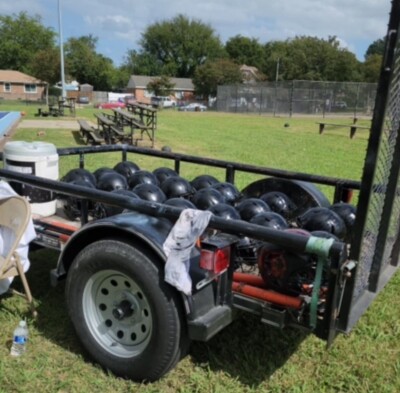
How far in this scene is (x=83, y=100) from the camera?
66938 millimetres

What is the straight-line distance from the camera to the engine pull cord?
7.46ft

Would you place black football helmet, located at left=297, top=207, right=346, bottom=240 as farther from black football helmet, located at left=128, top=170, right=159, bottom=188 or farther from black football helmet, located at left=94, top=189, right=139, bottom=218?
black football helmet, located at left=128, top=170, right=159, bottom=188

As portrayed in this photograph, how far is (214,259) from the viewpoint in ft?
8.27

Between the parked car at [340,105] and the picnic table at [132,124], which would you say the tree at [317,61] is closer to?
the parked car at [340,105]

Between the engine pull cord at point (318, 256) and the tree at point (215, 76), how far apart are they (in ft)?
258

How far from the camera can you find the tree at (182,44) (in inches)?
4220

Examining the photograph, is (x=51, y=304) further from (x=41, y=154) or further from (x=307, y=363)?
(x=307, y=363)

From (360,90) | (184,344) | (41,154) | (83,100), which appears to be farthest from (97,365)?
(83,100)

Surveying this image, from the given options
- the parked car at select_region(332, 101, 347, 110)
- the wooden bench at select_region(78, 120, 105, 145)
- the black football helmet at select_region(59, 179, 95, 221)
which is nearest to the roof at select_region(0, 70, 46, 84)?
the parked car at select_region(332, 101, 347, 110)

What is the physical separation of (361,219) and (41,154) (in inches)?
107

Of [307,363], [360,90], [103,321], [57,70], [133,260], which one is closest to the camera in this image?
[133,260]

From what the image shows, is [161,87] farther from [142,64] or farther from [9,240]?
[9,240]

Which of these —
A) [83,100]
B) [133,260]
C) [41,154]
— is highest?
[41,154]

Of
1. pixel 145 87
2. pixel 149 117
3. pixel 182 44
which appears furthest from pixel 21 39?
pixel 149 117
